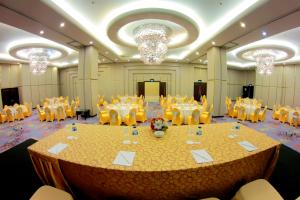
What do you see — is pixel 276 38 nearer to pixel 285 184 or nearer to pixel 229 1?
pixel 229 1

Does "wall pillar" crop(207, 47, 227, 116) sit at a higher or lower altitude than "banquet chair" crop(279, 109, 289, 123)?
higher

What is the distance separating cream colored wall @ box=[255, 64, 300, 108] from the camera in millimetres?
12195

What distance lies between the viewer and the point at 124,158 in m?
2.22

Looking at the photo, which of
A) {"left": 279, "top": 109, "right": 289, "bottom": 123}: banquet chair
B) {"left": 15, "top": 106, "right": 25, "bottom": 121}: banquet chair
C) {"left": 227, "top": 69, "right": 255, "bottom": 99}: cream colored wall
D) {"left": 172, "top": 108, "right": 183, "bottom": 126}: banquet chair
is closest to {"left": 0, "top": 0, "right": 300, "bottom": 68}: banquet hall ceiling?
{"left": 172, "top": 108, "right": 183, "bottom": 126}: banquet chair

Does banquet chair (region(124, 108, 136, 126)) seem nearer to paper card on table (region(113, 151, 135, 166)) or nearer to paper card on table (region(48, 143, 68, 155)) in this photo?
paper card on table (region(48, 143, 68, 155))

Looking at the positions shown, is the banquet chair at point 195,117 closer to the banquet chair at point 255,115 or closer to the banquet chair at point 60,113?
the banquet chair at point 255,115

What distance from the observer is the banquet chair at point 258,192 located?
2.02 meters

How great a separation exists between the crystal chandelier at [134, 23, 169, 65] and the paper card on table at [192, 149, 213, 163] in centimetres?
480

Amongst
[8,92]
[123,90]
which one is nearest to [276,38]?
[123,90]

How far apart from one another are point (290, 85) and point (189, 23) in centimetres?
1215

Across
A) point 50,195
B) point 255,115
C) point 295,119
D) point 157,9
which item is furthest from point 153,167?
point 295,119

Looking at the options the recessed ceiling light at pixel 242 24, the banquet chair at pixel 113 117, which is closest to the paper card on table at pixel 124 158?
the banquet chair at pixel 113 117

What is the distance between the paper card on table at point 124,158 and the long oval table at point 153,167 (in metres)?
0.07

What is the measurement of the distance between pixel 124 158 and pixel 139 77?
14.2 metres
